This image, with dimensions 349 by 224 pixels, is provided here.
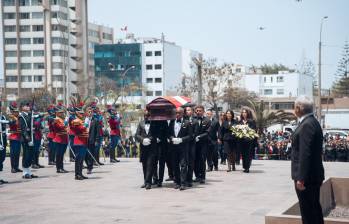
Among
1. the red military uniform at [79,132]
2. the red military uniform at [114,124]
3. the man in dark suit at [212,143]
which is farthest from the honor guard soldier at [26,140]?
the man in dark suit at [212,143]

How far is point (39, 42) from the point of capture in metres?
95.8

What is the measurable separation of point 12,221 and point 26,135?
6754 millimetres

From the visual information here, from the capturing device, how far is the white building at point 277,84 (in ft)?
345

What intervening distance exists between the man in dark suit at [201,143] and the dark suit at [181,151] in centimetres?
109

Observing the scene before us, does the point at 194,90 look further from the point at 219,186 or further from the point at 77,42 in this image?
the point at 219,186

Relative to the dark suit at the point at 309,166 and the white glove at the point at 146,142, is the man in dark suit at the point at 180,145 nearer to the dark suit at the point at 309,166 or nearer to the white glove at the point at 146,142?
the white glove at the point at 146,142

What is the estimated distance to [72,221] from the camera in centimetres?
988

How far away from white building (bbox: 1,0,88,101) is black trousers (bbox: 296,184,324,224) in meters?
86.0

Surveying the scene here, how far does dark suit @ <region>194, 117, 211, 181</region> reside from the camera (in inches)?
599

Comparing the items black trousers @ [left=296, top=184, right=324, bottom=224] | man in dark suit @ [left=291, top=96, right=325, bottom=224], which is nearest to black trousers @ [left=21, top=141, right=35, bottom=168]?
man in dark suit @ [left=291, top=96, right=325, bottom=224]

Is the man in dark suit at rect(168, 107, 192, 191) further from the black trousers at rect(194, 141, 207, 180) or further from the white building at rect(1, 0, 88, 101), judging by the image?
the white building at rect(1, 0, 88, 101)

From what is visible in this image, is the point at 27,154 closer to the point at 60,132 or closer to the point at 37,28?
the point at 60,132

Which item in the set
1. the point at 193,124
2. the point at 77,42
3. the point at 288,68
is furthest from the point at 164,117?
the point at 288,68

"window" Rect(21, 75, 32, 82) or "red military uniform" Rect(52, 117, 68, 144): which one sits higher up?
"window" Rect(21, 75, 32, 82)
